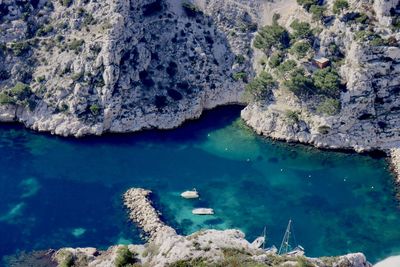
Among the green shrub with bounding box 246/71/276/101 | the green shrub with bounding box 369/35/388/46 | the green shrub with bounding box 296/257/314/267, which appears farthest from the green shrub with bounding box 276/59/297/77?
the green shrub with bounding box 296/257/314/267

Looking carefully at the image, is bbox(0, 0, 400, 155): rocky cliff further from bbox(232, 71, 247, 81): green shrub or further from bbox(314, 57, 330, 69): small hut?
bbox(314, 57, 330, 69): small hut

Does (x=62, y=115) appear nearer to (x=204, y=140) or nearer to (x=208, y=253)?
(x=204, y=140)

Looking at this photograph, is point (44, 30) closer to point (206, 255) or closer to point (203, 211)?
point (203, 211)

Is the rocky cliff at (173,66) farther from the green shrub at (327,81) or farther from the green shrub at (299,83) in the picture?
the green shrub at (299,83)

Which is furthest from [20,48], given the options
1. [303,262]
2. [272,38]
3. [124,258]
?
[303,262]

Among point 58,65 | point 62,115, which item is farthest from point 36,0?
point 62,115

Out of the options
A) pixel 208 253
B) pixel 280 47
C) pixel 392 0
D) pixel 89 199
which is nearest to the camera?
pixel 208 253
